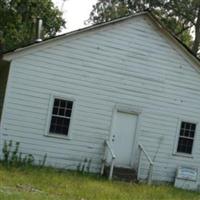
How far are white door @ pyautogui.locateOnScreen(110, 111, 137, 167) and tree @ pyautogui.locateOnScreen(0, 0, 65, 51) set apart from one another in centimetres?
1643

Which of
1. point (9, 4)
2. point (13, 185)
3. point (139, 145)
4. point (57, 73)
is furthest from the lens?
point (9, 4)

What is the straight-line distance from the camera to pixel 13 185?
1343 cm

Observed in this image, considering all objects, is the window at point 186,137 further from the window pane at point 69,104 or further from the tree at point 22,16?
the tree at point 22,16

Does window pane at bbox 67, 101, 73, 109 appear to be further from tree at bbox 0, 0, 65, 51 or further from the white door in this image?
tree at bbox 0, 0, 65, 51

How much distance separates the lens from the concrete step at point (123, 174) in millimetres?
18688

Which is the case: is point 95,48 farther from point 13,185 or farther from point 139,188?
point 13,185

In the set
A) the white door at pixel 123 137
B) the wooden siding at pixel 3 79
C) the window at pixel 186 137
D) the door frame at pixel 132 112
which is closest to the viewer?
the wooden siding at pixel 3 79

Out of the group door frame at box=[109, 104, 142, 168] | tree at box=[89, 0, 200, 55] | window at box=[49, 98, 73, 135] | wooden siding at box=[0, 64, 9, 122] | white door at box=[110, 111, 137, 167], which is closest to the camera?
window at box=[49, 98, 73, 135]

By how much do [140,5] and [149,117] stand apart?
20.9 meters

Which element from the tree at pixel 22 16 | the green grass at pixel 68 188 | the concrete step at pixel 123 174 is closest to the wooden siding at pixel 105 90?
the concrete step at pixel 123 174

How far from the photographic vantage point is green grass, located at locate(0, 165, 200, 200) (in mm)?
12625

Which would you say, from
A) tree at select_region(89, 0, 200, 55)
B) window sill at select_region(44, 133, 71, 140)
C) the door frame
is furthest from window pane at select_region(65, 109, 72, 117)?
tree at select_region(89, 0, 200, 55)

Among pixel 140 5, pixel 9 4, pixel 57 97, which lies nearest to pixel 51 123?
pixel 57 97

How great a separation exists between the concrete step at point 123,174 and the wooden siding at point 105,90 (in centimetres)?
58
